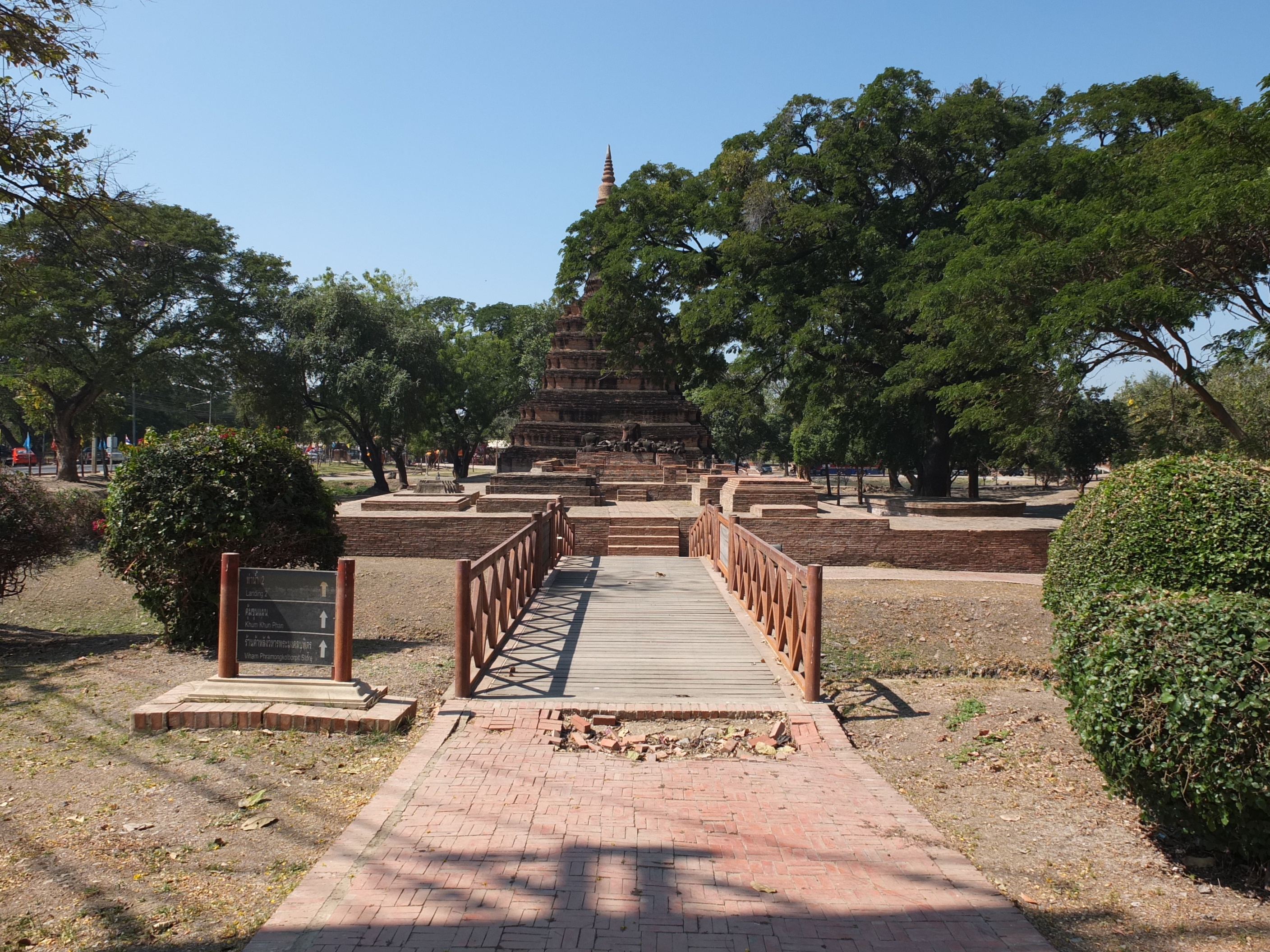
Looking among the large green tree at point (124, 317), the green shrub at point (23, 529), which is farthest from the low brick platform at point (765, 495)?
the large green tree at point (124, 317)

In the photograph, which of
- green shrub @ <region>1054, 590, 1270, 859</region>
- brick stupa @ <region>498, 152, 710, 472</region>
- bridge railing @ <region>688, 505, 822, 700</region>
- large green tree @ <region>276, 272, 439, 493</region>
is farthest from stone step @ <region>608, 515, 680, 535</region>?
large green tree @ <region>276, 272, 439, 493</region>

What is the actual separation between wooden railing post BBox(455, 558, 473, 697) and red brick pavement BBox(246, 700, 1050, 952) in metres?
1.18

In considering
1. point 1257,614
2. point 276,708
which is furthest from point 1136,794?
point 276,708

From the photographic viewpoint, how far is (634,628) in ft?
31.6

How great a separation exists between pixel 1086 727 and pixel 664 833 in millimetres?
2166

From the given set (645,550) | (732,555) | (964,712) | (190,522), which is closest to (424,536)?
(645,550)

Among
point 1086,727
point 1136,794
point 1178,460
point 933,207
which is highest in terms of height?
point 933,207

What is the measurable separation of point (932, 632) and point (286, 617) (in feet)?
22.8

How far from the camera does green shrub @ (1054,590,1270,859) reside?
3.99m

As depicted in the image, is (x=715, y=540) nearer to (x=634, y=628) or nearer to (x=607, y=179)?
(x=634, y=628)

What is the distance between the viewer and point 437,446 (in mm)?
59875

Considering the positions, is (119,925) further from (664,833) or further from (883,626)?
(883,626)

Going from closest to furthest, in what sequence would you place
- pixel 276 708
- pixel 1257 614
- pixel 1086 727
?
pixel 1257 614
pixel 1086 727
pixel 276 708

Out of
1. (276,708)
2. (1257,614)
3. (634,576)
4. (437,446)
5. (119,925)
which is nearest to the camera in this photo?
(119,925)
